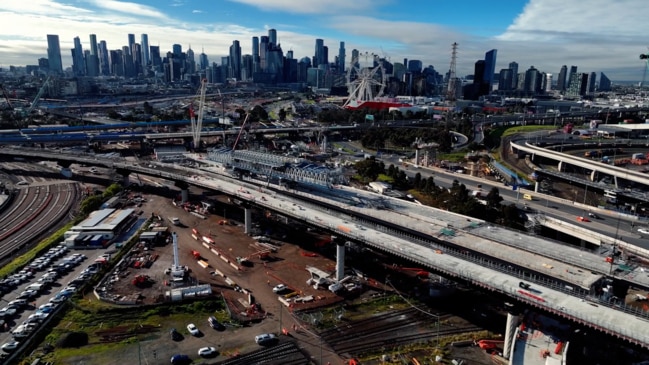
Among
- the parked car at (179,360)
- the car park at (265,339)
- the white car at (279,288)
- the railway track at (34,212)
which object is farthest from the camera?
the railway track at (34,212)

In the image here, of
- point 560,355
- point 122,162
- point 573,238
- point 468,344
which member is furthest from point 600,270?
point 122,162

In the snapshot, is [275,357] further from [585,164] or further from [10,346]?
[585,164]

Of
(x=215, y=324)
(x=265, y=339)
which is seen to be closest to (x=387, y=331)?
(x=265, y=339)

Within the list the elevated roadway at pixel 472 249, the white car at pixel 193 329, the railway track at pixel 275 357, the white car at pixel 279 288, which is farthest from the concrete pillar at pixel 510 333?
the white car at pixel 193 329

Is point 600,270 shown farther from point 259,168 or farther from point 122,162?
point 122,162

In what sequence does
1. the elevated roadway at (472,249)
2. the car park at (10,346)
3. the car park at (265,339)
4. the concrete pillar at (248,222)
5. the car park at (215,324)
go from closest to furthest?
the elevated roadway at (472,249)
the car park at (10,346)
the car park at (265,339)
the car park at (215,324)
the concrete pillar at (248,222)

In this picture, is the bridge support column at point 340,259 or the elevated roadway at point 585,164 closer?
the bridge support column at point 340,259

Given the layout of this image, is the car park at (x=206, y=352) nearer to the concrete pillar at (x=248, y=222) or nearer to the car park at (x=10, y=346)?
the car park at (x=10, y=346)

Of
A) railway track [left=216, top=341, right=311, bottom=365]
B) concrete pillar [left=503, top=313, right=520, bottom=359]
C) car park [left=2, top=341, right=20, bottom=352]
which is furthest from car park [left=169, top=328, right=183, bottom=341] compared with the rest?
concrete pillar [left=503, top=313, right=520, bottom=359]
